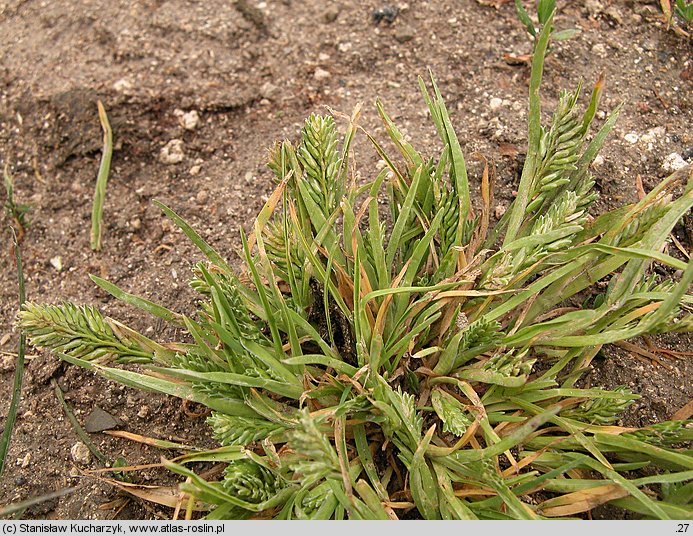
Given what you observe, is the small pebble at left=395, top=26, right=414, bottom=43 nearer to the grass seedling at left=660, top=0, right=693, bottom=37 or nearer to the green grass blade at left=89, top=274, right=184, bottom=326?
the grass seedling at left=660, top=0, right=693, bottom=37

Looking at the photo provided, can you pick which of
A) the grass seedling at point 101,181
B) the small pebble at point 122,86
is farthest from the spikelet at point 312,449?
the small pebble at point 122,86

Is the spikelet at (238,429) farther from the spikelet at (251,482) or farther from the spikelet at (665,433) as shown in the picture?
the spikelet at (665,433)

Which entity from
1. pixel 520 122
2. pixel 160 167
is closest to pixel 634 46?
pixel 520 122

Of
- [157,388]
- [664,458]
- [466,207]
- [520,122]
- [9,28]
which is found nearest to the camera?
[664,458]

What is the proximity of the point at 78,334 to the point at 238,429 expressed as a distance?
44 centimetres

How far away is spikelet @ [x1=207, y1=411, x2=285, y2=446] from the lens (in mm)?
1551

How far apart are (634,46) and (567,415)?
59.4 inches

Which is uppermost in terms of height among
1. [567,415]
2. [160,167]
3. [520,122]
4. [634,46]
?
[634,46]

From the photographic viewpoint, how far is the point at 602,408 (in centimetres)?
165

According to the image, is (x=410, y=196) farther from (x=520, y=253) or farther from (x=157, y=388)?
(x=157, y=388)

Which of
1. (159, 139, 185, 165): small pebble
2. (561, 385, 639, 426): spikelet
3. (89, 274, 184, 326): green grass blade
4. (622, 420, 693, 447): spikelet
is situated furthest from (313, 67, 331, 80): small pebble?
(622, 420, 693, 447): spikelet

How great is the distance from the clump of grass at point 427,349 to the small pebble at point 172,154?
0.73 m

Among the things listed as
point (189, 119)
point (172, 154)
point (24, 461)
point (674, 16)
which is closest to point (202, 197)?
point (172, 154)

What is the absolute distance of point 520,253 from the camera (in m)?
1.68
